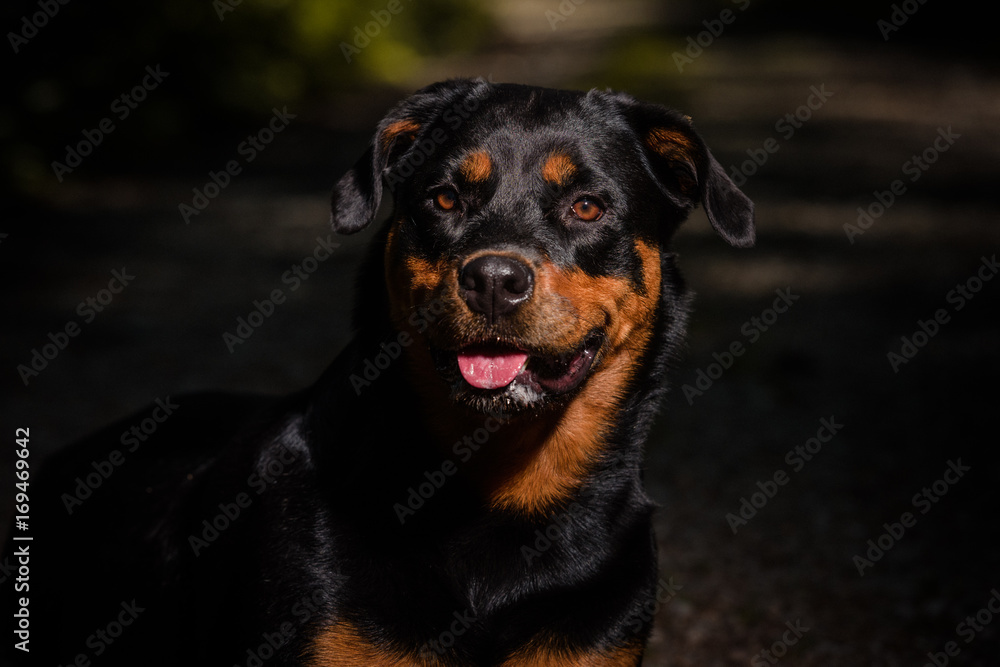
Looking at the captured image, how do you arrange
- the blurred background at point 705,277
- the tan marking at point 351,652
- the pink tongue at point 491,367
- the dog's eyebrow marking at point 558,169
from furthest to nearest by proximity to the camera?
the blurred background at point 705,277 → the dog's eyebrow marking at point 558,169 → the pink tongue at point 491,367 → the tan marking at point 351,652

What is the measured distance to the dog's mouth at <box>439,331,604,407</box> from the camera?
3.03 m

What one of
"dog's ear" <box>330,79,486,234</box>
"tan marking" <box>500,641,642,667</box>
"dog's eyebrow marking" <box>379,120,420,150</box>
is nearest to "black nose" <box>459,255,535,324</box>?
"dog's ear" <box>330,79,486,234</box>

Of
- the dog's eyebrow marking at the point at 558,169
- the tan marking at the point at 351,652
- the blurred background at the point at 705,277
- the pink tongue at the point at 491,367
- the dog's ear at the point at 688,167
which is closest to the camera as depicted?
the tan marking at the point at 351,652

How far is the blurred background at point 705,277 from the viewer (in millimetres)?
4824

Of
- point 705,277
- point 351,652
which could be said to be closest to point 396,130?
point 351,652

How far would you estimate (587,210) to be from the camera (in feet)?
10.8

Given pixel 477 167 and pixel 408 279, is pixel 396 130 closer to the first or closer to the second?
pixel 477 167

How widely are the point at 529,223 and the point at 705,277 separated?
580 centimetres

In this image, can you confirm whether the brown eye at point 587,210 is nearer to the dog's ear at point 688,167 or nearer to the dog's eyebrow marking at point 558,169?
the dog's eyebrow marking at point 558,169

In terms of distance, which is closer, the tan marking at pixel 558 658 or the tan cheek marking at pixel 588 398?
the tan marking at pixel 558 658

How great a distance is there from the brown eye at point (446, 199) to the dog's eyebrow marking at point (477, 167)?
0.08 meters

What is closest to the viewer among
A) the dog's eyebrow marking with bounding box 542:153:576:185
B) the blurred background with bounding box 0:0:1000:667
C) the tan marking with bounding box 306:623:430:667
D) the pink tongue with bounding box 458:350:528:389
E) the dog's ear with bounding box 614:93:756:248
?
the tan marking with bounding box 306:623:430:667

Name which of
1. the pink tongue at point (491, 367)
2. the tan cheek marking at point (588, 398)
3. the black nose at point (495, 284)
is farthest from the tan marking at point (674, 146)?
the pink tongue at point (491, 367)

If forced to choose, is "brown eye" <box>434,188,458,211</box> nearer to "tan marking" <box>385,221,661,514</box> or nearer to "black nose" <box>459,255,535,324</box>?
"tan marking" <box>385,221,661,514</box>
